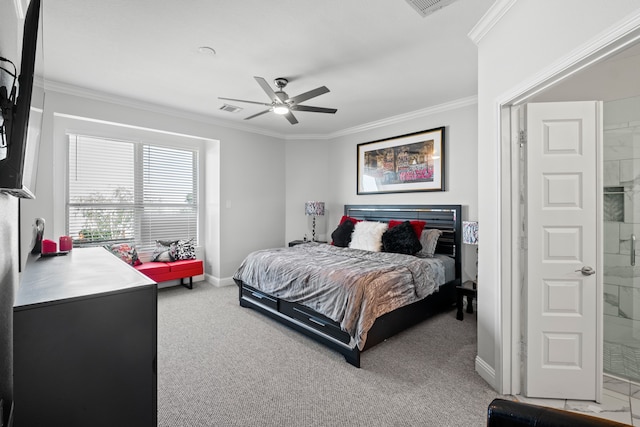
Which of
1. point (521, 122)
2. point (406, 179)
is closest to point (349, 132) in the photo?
point (406, 179)

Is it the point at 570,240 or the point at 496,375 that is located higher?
the point at 570,240

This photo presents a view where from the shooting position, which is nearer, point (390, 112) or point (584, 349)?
point (584, 349)

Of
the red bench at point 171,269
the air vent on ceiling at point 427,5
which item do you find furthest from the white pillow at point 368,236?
the air vent on ceiling at point 427,5

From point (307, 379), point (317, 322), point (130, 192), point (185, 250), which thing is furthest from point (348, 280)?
point (130, 192)

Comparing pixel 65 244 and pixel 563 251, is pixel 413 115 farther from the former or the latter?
pixel 65 244

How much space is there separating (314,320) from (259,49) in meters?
2.65

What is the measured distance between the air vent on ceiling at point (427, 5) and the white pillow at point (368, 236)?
285 centimetres

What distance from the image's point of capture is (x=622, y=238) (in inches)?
96.0

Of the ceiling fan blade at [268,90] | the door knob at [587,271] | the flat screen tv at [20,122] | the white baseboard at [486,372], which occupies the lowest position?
the white baseboard at [486,372]

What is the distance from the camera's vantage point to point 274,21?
2404mm

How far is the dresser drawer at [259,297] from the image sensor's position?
3.48 meters

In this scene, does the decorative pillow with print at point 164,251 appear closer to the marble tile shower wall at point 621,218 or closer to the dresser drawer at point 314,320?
the dresser drawer at point 314,320

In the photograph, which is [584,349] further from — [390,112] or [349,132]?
[349,132]

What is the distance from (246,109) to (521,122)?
11.9 ft
